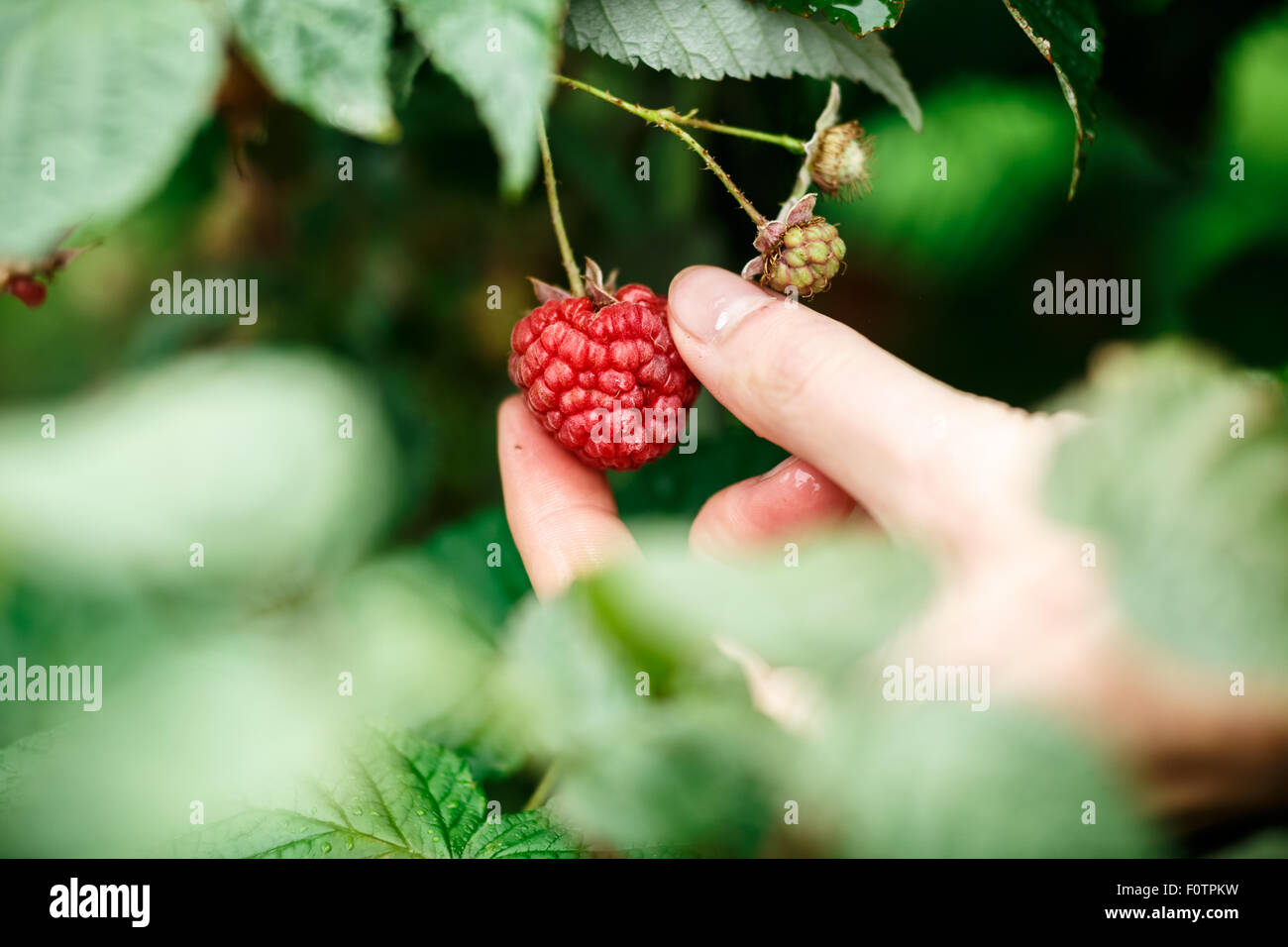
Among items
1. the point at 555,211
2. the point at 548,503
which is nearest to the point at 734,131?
the point at 555,211

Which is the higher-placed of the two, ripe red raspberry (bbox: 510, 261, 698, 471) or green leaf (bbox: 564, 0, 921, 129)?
green leaf (bbox: 564, 0, 921, 129)

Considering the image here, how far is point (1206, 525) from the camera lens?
0.48 metres

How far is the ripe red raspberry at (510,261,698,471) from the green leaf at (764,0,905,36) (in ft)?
0.94

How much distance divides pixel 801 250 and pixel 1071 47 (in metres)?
0.30

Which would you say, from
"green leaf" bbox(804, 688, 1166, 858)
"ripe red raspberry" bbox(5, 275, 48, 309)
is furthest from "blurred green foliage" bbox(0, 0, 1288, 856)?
"ripe red raspberry" bbox(5, 275, 48, 309)

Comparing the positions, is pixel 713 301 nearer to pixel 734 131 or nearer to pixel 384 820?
pixel 734 131

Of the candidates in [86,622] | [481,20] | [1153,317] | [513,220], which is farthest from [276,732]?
[1153,317]

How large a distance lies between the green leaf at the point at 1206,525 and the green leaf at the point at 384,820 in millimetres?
460

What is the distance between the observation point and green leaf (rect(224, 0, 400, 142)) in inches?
21.5

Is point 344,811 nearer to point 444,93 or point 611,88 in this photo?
point 444,93

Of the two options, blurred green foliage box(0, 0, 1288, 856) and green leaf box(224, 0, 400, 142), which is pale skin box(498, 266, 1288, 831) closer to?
blurred green foliage box(0, 0, 1288, 856)

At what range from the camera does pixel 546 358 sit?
0.86 m

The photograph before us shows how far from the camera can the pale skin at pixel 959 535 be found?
A: 57 centimetres
